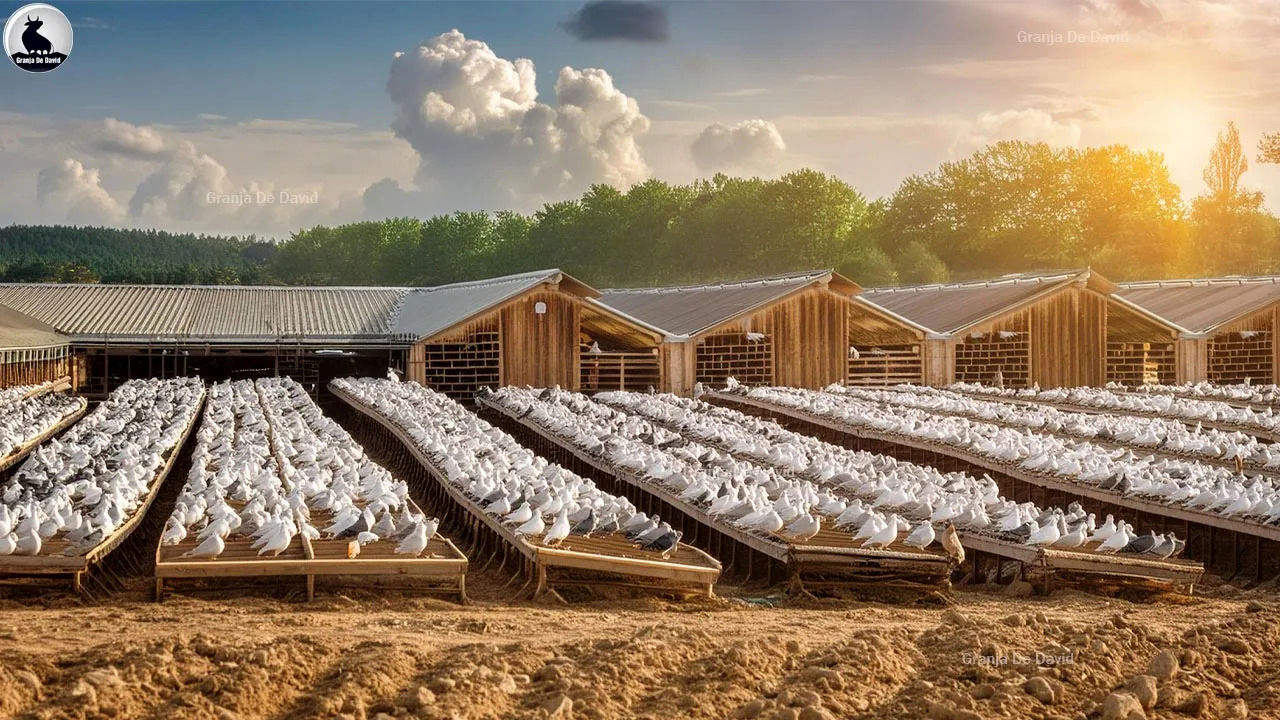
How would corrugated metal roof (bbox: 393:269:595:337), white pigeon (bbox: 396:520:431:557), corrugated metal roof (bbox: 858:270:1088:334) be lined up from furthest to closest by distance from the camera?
1. corrugated metal roof (bbox: 858:270:1088:334)
2. corrugated metal roof (bbox: 393:269:595:337)
3. white pigeon (bbox: 396:520:431:557)

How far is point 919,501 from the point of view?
1683cm

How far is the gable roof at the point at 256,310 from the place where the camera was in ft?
132

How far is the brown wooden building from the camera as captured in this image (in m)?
40.0

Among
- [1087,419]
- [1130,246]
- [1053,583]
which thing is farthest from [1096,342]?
[1130,246]

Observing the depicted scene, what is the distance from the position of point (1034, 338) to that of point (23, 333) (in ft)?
90.3

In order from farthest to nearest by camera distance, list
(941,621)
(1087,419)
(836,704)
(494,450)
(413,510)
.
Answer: (1087,419), (494,450), (413,510), (941,621), (836,704)

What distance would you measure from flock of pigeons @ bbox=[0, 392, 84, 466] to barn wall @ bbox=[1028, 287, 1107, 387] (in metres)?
25.9

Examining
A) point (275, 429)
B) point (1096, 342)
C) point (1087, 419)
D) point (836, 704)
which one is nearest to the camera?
point (836, 704)

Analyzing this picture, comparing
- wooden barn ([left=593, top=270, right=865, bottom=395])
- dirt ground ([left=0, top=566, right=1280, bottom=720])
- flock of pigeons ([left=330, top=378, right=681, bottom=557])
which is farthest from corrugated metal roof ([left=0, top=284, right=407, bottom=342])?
dirt ground ([left=0, top=566, right=1280, bottom=720])

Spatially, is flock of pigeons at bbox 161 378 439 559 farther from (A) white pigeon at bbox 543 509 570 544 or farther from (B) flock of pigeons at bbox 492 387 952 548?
(B) flock of pigeons at bbox 492 387 952 548

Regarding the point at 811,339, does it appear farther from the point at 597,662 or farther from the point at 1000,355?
the point at 597,662

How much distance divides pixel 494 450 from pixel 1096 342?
2517 cm

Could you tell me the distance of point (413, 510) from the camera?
17109 millimetres

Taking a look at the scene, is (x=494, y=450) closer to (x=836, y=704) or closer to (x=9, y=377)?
(x=836, y=704)
